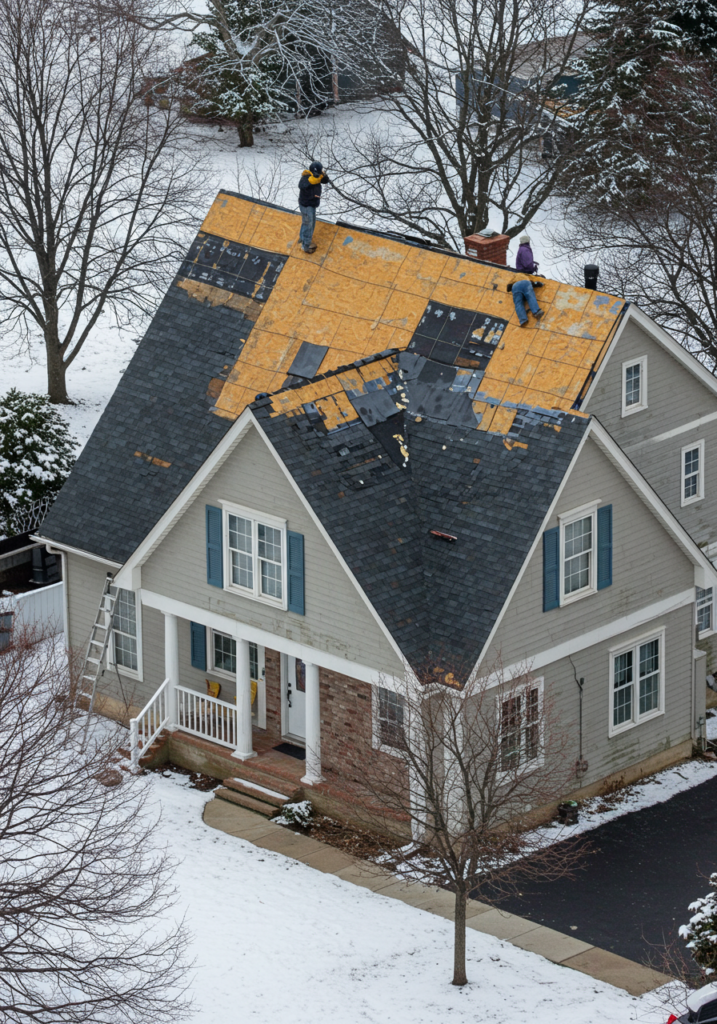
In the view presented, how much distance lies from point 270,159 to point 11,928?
1537 inches

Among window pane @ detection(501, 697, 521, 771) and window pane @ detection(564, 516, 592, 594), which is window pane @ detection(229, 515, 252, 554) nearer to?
window pane @ detection(501, 697, 521, 771)

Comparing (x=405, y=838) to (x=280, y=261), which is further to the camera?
(x=280, y=261)

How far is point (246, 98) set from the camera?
57406 millimetres

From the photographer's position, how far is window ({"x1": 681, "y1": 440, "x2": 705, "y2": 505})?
3244 cm

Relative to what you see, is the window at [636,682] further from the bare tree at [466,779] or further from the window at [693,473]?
the window at [693,473]

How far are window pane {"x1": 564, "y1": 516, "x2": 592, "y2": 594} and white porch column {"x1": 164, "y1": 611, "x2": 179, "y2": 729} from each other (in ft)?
23.7

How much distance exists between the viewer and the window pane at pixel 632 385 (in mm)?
30194

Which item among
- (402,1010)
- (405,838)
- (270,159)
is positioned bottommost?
(402,1010)

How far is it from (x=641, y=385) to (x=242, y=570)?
787cm

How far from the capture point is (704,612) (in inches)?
1336

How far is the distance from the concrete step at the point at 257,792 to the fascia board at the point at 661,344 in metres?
8.49

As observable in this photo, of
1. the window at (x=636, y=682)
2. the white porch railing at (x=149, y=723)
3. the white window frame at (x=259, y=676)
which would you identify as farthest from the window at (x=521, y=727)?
the white porch railing at (x=149, y=723)

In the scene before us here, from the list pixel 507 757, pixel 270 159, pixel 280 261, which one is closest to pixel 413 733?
pixel 507 757

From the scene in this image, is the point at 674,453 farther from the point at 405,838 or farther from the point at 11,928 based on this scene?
the point at 11,928
